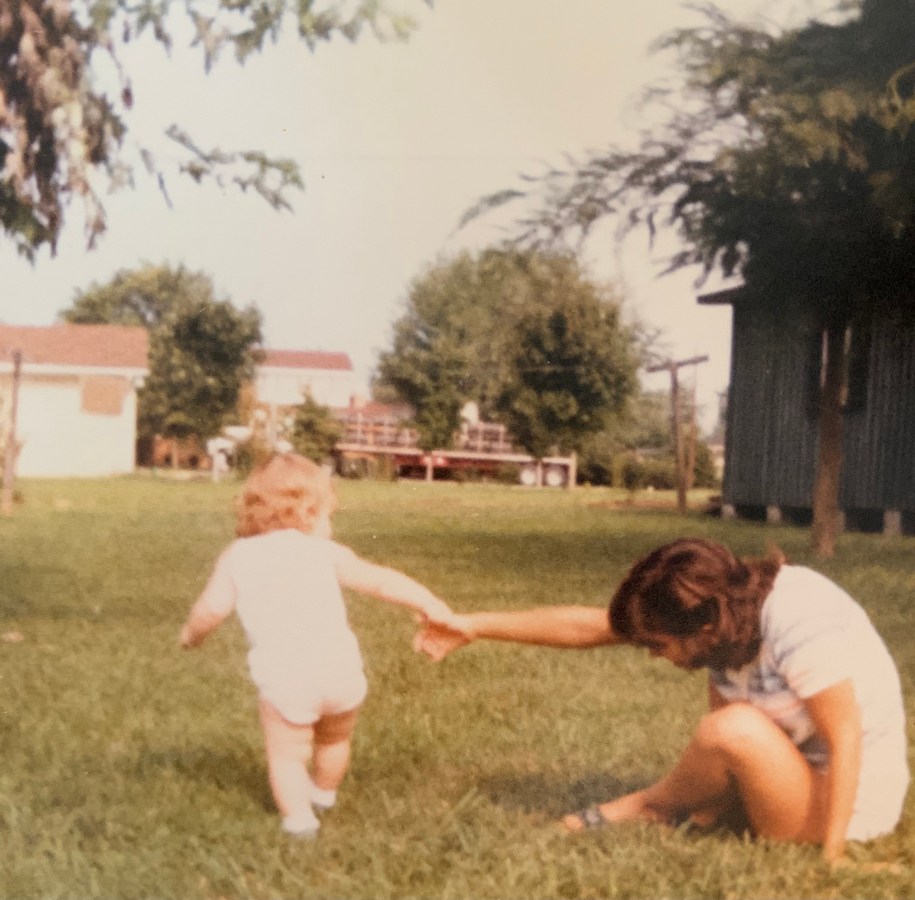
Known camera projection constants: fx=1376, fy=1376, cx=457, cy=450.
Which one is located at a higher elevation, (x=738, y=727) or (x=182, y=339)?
(x=182, y=339)

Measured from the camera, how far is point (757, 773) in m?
1.83

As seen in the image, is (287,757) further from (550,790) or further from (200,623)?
(550,790)

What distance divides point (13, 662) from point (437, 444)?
113 centimetres

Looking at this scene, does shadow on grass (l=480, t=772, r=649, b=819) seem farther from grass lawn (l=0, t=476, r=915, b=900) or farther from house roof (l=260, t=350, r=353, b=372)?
house roof (l=260, t=350, r=353, b=372)

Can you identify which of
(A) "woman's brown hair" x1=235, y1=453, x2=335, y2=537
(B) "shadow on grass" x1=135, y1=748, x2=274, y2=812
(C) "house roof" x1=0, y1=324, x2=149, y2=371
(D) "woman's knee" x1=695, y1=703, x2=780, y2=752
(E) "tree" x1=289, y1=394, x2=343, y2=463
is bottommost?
(B) "shadow on grass" x1=135, y1=748, x2=274, y2=812

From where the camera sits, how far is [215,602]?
6.11 ft

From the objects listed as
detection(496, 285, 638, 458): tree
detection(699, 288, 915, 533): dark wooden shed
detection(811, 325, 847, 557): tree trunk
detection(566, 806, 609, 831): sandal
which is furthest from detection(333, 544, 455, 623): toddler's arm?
detection(699, 288, 915, 533): dark wooden shed

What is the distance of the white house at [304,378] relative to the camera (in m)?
2.87

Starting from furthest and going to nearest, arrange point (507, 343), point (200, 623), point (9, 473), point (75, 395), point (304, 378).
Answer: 1. point (9, 473)
2. point (75, 395)
3. point (304, 378)
4. point (507, 343)
5. point (200, 623)

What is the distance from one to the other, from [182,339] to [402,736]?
1.42m

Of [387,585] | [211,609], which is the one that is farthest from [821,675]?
[211,609]

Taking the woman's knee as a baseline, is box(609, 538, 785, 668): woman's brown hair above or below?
above

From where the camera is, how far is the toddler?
1.86m

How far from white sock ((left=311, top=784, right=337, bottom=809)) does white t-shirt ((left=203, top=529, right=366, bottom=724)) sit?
185 mm
